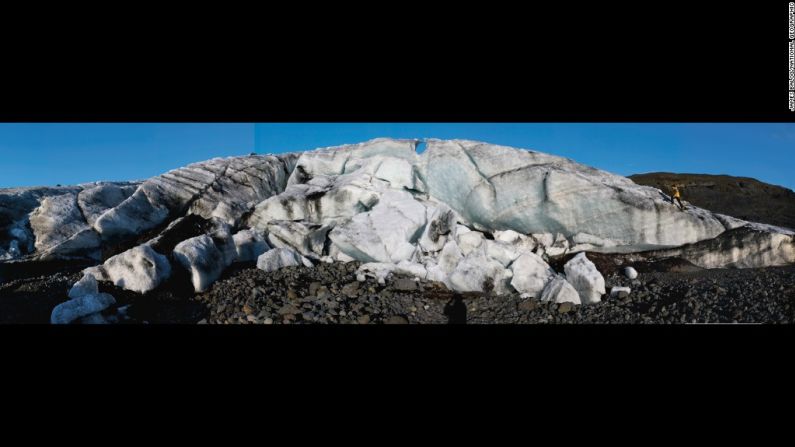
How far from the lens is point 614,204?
7.55 m

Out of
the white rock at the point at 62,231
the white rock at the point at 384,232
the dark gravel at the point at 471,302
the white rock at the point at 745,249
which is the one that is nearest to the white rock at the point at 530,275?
the dark gravel at the point at 471,302

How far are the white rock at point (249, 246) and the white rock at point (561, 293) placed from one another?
546 cm

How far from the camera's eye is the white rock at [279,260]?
688 cm

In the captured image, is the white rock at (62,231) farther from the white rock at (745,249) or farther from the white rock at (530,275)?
the white rock at (745,249)

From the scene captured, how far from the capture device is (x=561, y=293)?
5762 millimetres

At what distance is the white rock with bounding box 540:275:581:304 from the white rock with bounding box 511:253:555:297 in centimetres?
27

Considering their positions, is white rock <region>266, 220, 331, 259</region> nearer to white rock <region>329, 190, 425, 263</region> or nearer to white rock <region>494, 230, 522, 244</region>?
white rock <region>329, 190, 425, 263</region>

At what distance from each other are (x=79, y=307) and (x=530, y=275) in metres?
6.28

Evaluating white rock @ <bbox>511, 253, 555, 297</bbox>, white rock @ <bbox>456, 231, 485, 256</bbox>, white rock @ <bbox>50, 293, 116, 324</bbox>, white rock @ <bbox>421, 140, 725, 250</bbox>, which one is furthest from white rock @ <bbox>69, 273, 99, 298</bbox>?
white rock @ <bbox>421, 140, 725, 250</bbox>

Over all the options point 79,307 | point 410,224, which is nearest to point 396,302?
point 410,224

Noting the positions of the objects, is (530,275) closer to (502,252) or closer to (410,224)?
(502,252)

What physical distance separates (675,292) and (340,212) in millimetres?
6650
